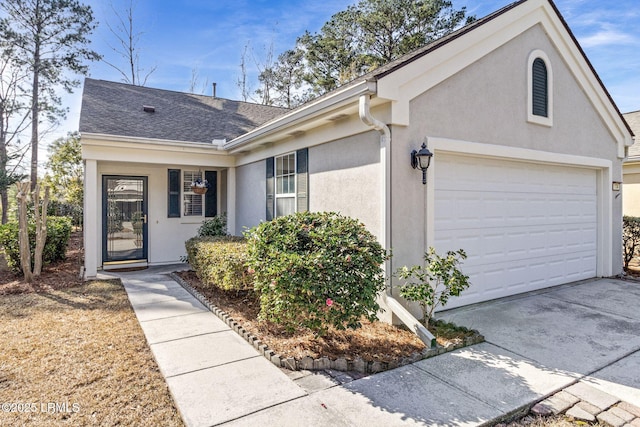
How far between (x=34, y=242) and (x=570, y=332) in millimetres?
10354

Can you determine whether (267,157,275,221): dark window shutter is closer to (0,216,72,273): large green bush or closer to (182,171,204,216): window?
(182,171,204,216): window

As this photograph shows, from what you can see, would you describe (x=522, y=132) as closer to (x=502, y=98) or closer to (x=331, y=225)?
(x=502, y=98)

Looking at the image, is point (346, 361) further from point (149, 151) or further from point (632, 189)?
point (632, 189)

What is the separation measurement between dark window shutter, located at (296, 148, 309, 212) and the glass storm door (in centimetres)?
501

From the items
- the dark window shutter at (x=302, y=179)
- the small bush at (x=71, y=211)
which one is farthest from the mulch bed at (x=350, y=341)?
the small bush at (x=71, y=211)

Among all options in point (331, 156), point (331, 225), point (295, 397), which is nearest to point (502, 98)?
point (331, 156)

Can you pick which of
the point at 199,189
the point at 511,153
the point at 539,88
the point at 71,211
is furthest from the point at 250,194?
the point at 71,211

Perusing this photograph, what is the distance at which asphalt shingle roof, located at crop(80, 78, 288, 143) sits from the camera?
8.80 metres

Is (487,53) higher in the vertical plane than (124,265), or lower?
higher

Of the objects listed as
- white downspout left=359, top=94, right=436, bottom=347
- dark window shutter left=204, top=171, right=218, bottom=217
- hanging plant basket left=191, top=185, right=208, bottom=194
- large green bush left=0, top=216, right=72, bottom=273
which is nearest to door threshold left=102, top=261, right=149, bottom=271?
large green bush left=0, top=216, right=72, bottom=273

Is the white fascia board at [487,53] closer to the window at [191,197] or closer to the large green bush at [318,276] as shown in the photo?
the large green bush at [318,276]

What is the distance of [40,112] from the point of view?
18.7 metres

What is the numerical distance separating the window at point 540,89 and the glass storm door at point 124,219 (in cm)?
909

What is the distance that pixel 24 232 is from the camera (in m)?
7.15
